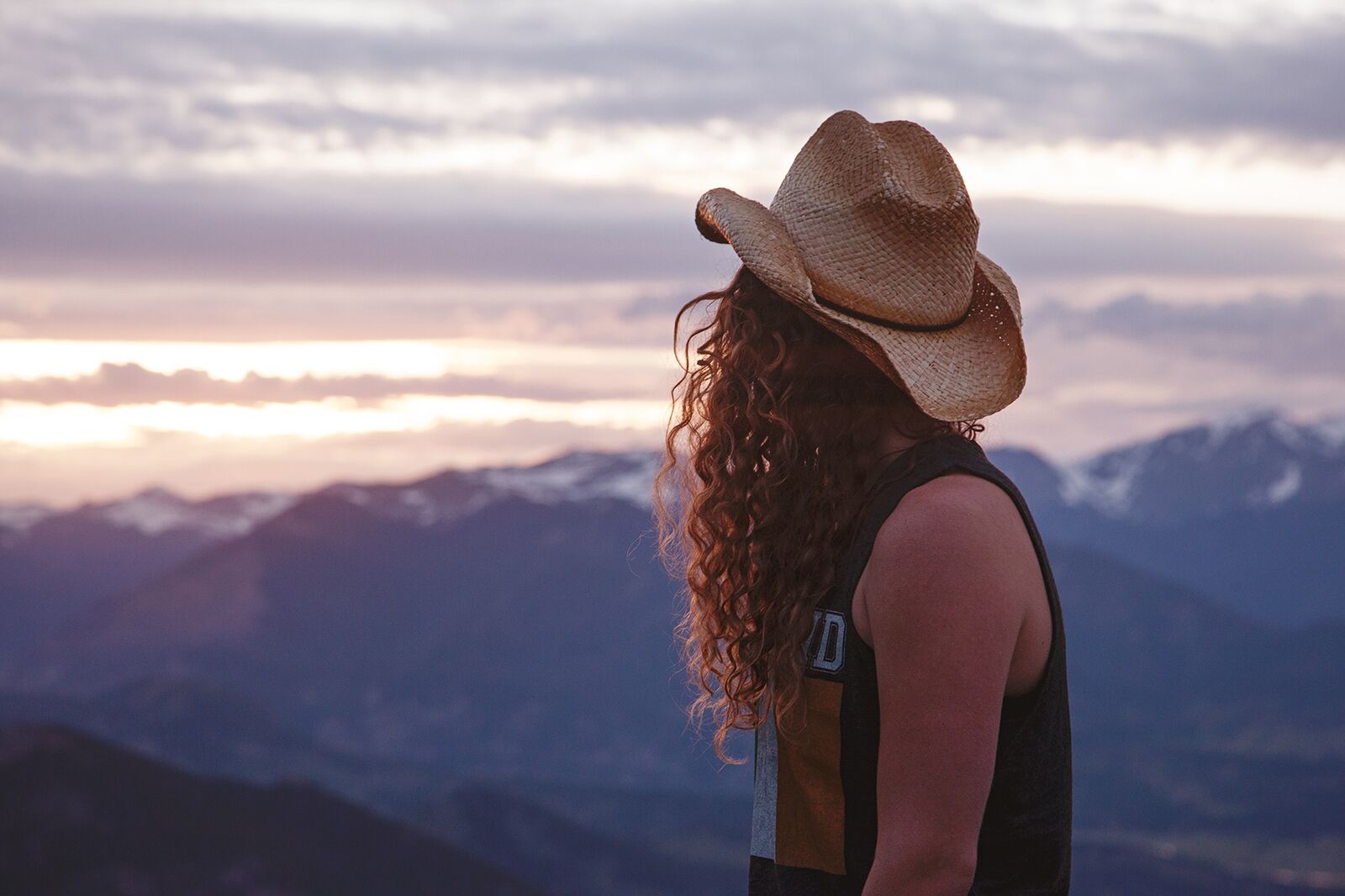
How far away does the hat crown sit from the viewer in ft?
12.1

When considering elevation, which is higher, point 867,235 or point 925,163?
point 925,163

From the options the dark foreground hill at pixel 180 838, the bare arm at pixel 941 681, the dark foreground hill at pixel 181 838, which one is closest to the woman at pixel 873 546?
the bare arm at pixel 941 681

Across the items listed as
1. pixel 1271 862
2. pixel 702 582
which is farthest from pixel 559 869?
pixel 702 582

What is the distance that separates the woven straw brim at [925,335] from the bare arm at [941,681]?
1.36 ft

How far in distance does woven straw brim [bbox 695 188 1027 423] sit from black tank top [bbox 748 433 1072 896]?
0.13 m

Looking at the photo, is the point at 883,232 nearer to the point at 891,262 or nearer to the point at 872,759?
the point at 891,262

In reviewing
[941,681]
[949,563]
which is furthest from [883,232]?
[941,681]

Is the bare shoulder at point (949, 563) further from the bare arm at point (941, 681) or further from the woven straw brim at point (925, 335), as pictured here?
the woven straw brim at point (925, 335)

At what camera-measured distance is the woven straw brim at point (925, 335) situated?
11.7 ft

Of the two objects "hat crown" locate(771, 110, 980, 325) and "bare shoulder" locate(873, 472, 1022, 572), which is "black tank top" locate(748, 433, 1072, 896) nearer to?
"bare shoulder" locate(873, 472, 1022, 572)

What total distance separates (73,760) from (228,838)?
1167 cm

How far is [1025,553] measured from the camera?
3.26 m

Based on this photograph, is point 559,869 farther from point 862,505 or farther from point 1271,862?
point 862,505

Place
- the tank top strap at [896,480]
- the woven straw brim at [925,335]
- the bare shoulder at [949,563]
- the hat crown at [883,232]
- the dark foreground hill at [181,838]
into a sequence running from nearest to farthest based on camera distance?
the bare shoulder at [949,563], the tank top strap at [896,480], the woven straw brim at [925,335], the hat crown at [883,232], the dark foreground hill at [181,838]
